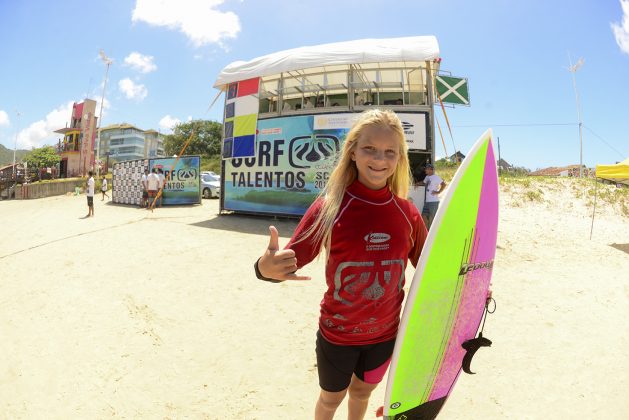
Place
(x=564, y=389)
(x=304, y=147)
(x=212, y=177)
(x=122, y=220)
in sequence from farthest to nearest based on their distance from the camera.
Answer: (x=212, y=177), (x=122, y=220), (x=304, y=147), (x=564, y=389)

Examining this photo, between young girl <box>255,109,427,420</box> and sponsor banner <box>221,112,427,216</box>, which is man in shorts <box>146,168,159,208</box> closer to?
sponsor banner <box>221,112,427,216</box>

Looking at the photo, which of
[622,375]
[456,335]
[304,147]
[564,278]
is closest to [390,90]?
[304,147]

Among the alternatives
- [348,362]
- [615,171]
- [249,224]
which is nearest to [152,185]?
[249,224]

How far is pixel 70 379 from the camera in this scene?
2.83m

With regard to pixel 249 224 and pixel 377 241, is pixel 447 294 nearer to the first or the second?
pixel 377 241

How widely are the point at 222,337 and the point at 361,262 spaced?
8.84 ft

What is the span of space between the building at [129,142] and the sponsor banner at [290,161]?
2899 inches

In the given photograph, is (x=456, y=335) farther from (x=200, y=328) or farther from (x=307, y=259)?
(x=200, y=328)

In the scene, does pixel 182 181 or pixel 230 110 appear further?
pixel 182 181

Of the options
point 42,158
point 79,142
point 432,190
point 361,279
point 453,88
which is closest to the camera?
point 361,279

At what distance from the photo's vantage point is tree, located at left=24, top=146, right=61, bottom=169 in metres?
53.0

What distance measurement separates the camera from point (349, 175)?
5.42 feet

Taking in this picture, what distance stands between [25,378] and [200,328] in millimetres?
1524

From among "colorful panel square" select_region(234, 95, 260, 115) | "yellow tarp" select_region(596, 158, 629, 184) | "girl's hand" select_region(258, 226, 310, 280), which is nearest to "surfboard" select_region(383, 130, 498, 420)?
"girl's hand" select_region(258, 226, 310, 280)
